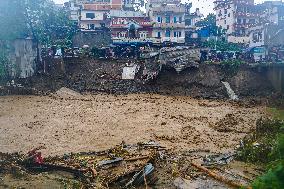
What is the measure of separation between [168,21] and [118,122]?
28.6 meters

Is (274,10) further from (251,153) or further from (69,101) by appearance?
(251,153)

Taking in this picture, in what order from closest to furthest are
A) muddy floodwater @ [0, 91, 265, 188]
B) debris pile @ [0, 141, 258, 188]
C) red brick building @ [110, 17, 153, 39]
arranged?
debris pile @ [0, 141, 258, 188] < muddy floodwater @ [0, 91, 265, 188] < red brick building @ [110, 17, 153, 39]

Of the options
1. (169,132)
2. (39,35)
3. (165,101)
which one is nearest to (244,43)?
(165,101)

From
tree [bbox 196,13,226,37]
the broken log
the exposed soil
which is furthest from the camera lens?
tree [bbox 196,13,226,37]

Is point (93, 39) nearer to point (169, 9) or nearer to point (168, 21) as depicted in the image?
point (168, 21)

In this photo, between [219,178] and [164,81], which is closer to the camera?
[219,178]

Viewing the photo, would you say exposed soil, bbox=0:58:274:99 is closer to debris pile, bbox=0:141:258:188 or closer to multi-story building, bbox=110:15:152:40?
multi-story building, bbox=110:15:152:40

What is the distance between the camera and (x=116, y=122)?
23.9 meters

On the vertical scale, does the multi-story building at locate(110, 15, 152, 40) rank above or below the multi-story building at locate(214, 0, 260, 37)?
below

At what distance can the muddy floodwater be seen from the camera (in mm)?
19062

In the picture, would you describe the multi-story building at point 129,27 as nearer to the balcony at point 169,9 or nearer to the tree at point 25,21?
the balcony at point 169,9

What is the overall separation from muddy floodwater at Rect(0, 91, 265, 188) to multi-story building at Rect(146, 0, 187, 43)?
17.8 m

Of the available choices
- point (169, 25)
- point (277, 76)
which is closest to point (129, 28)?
point (169, 25)

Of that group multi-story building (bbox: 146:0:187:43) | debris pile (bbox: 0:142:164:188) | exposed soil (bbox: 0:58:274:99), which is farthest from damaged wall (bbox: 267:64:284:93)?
debris pile (bbox: 0:142:164:188)
